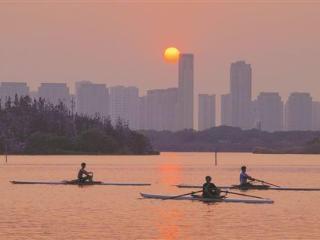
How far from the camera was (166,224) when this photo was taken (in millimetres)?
54219

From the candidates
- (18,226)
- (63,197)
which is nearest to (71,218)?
(18,226)

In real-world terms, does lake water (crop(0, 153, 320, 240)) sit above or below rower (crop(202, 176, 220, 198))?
below

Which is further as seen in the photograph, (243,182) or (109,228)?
(243,182)

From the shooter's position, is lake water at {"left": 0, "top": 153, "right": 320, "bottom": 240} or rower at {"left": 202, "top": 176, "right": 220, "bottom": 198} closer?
lake water at {"left": 0, "top": 153, "right": 320, "bottom": 240}

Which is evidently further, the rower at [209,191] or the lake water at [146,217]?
the rower at [209,191]

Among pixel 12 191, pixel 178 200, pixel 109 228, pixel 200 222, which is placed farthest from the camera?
pixel 12 191

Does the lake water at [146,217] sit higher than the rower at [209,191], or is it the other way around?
the rower at [209,191]

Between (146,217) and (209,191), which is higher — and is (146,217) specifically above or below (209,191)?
below

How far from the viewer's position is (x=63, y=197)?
75438 millimetres

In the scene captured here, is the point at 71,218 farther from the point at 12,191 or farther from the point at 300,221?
the point at 12,191

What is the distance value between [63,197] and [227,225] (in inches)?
974

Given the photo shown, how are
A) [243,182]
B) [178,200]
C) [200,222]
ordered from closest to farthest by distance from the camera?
[200,222]
[178,200]
[243,182]

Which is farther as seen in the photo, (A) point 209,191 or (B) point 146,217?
(A) point 209,191

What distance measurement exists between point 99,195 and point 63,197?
438cm
